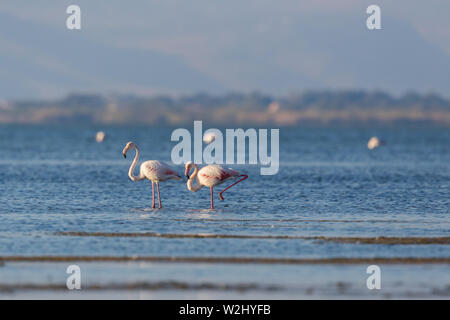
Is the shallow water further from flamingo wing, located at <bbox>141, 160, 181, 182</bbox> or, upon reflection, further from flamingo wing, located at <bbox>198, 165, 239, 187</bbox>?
flamingo wing, located at <bbox>141, 160, 181, 182</bbox>

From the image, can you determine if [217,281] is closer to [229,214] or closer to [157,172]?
[229,214]

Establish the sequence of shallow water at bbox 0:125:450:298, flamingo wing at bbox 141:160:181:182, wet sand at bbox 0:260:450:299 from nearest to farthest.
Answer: wet sand at bbox 0:260:450:299, shallow water at bbox 0:125:450:298, flamingo wing at bbox 141:160:181:182

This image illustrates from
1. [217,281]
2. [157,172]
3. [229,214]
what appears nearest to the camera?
[217,281]

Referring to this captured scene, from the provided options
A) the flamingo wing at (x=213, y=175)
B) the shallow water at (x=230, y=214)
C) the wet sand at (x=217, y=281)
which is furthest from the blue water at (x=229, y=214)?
the wet sand at (x=217, y=281)

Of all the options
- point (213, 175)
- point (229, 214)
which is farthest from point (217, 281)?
point (213, 175)

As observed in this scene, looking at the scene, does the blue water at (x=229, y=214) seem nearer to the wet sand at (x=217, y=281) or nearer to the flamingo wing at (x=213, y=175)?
the flamingo wing at (x=213, y=175)

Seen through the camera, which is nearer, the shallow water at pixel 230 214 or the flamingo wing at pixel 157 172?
the shallow water at pixel 230 214

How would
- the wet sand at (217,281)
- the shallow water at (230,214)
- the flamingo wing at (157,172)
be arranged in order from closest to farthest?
the wet sand at (217,281)
the shallow water at (230,214)
the flamingo wing at (157,172)

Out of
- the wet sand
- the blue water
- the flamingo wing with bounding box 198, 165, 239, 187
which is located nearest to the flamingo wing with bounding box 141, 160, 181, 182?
the flamingo wing with bounding box 198, 165, 239, 187
